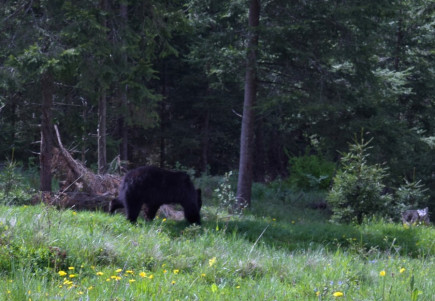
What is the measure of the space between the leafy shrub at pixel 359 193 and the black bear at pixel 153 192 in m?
3.66

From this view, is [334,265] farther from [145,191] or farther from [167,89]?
[167,89]

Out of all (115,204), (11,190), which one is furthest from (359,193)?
(11,190)

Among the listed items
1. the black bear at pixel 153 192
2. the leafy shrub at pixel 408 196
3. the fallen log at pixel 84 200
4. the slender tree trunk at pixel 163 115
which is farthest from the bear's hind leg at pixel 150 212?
the slender tree trunk at pixel 163 115

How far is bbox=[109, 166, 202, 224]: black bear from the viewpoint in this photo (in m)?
10.7

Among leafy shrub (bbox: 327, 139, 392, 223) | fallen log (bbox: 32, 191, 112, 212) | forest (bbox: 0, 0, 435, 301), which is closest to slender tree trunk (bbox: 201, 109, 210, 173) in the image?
forest (bbox: 0, 0, 435, 301)

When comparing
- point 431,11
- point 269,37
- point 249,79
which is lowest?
point 249,79

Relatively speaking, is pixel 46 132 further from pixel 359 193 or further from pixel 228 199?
pixel 359 193

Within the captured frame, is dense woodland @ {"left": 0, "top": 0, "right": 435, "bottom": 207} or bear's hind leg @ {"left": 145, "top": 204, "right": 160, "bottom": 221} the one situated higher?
dense woodland @ {"left": 0, "top": 0, "right": 435, "bottom": 207}

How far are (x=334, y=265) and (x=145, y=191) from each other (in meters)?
4.95

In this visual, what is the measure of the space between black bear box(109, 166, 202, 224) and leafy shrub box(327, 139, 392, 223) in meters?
3.66

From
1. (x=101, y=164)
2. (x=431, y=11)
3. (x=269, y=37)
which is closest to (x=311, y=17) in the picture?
(x=269, y=37)

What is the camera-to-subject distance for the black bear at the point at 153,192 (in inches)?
422

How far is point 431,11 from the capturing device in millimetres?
23109

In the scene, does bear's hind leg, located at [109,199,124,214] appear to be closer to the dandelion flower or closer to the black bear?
the black bear
